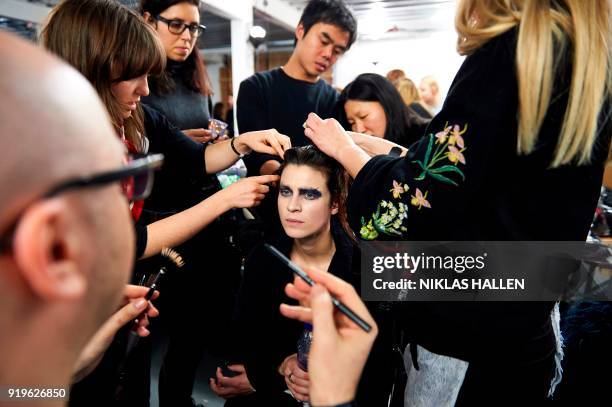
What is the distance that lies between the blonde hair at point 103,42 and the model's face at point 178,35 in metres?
0.67

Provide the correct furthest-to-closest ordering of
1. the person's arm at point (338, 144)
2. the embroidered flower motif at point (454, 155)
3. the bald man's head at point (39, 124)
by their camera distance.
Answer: the person's arm at point (338, 144)
the embroidered flower motif at point (454, 155)
the bald man's head at point (39, 124)

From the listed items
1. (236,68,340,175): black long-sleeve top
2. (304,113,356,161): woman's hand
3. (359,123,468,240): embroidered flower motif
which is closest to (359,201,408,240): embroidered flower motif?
(359,123,468,240): embroidered flower motif

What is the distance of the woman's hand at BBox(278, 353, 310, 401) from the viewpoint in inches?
51.3

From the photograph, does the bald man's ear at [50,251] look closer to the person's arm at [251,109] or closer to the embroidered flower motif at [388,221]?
the embroidered flower motif at [388,221]

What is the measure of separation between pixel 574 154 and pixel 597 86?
12cm

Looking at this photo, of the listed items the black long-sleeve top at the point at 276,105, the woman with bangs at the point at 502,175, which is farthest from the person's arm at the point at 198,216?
the black long-sleeve top at the point at 276,105

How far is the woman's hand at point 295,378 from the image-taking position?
4.27 ft

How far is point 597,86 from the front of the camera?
2.31ft

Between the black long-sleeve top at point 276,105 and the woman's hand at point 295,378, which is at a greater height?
the black long-sleeve top at point 276,105

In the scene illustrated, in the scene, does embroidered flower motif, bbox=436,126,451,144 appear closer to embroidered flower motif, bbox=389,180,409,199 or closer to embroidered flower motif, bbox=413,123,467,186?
embroidered flower motif, bbox=413,123,467,186

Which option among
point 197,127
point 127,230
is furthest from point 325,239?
point 127,230

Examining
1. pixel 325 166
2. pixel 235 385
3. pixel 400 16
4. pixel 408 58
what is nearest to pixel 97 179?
pixel 325 166

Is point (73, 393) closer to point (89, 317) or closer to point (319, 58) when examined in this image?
point (89, 317)

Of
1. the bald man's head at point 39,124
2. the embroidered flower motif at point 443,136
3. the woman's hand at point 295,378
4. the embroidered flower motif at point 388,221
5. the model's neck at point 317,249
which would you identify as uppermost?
the bald man's head at point 39,124
